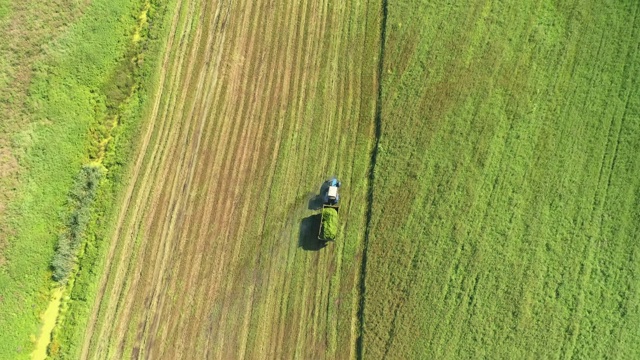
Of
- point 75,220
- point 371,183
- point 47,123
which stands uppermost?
point 47,123

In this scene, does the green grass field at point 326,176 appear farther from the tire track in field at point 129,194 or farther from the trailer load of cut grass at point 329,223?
the trailer load of cut grass at point 329,223

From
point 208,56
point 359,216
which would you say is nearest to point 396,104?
point 359,216

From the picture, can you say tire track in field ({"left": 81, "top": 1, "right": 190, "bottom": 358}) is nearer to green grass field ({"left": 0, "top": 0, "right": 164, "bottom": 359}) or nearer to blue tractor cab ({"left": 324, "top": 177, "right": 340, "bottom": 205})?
Answer: green grass field ({"left": 0, "top": 0, "right": 164, "bottom": 359})

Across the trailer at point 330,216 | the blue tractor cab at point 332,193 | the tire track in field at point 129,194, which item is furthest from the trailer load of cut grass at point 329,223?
the tire track in field at point 129,194

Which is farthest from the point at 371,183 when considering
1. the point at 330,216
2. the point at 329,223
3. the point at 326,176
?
the point at 329,223

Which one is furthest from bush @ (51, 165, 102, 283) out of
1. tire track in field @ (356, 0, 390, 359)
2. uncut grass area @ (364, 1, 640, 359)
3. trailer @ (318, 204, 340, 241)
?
uncut grass area @ (364, 1, 640, 359)

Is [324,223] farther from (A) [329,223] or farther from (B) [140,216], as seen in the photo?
(B) [140,216]
